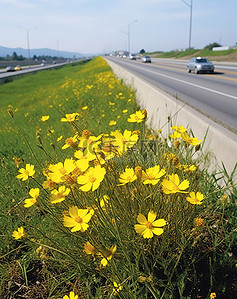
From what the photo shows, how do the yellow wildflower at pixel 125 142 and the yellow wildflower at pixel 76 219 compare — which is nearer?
the yellow wildflower at pixel 76 219

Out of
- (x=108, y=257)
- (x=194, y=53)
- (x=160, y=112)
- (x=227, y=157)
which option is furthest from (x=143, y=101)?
(x=194, y=53)

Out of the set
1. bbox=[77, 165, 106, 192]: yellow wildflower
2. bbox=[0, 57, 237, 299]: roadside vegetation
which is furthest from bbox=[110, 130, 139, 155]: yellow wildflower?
bbox=[77, 165, 106, 192]: yellow wildflower

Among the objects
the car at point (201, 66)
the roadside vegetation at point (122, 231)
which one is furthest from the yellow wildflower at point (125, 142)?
the car at point (201, 66)

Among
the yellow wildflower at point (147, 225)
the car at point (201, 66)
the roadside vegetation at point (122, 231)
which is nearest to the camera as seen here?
the yellow wildflower at point (147, 225)

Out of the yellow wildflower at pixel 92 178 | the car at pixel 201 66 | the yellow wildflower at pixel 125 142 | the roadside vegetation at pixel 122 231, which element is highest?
the car at pixel 201 66

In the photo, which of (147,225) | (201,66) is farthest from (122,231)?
(201,66)

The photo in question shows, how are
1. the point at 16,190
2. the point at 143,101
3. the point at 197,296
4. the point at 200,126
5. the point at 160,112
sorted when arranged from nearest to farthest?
1. the point at 197,296
2. the point at 16,190
3. the point at 200,126
4. the point at 160,112
5. the point at 143,101

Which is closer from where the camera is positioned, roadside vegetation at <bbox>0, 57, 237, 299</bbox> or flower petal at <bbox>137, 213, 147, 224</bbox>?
flower petal at <bbox>137, 213, 147, 224</bbox>

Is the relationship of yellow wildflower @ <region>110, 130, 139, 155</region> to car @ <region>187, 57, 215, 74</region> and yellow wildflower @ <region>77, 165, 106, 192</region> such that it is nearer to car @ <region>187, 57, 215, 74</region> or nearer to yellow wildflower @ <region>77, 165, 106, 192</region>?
yellow wildflower @ <region>77, 165, 106, 192</region>

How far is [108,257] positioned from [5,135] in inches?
310

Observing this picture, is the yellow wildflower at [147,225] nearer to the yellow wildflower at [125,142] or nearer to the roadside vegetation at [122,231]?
the roadside vegetation at [122,231]

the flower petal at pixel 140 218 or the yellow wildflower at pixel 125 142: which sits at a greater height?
the yellow wildflower at pixel 125 142

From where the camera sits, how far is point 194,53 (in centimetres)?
5828

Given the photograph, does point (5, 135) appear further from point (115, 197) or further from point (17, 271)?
point (115, 197)
